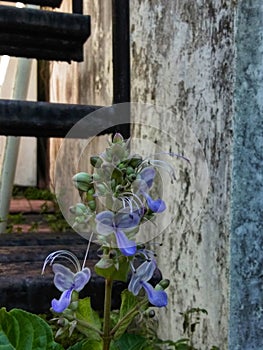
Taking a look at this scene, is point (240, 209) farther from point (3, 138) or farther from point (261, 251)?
point (3, 138)

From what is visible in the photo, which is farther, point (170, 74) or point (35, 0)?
point (35, 0)

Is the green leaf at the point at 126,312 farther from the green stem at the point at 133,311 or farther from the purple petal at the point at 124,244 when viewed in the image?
the purple petal at the point at 124,244

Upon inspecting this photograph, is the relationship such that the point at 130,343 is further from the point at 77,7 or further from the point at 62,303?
the point at 77,7

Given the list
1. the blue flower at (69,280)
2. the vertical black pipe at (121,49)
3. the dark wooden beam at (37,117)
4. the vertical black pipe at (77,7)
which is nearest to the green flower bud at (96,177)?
the blue flower at (69,280)

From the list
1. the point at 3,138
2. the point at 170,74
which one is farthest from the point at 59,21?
the point at 3,138

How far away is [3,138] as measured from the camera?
231cm

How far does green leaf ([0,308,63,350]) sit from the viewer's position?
2.48 ft

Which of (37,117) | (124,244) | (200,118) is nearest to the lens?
(124,244)

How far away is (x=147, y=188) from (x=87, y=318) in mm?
180

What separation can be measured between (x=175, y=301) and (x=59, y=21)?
82cm

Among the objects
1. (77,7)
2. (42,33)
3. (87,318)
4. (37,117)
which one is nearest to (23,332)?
(87,318)

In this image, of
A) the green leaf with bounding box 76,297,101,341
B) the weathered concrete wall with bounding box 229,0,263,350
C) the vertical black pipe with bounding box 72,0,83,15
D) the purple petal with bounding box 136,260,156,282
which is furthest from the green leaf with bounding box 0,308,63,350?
the vertical black pipe with bounding box 72,0,83,15

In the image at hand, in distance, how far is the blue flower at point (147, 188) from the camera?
68cm

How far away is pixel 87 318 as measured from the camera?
75 cm
